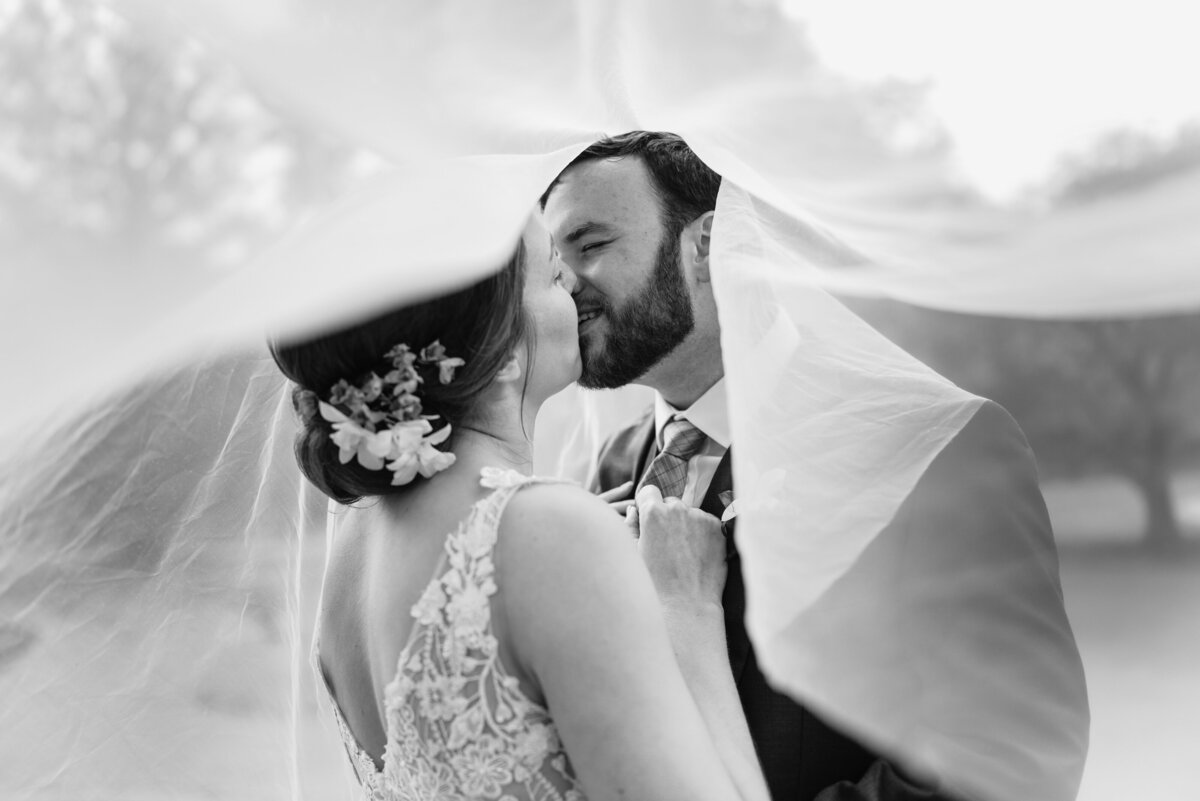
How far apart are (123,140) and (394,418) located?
0.62 m

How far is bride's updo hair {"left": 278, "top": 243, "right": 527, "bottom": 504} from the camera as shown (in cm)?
180

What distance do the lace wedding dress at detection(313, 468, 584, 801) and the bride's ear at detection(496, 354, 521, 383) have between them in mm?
217

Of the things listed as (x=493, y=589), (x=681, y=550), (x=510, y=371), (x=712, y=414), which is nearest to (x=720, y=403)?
(x=712, y=414)

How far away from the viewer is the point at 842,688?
173cm

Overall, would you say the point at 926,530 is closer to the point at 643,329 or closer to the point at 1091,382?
the point at 1091,382

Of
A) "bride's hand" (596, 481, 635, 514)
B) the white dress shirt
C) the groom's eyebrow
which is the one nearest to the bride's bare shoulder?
"bride's hand" (596, 481, 635, 514)

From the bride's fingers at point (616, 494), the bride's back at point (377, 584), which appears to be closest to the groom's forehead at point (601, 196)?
the bride's fingers at point (616, 494)

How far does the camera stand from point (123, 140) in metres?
1.44

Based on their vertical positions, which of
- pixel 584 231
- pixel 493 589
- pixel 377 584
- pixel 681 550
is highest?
pixel 584 231

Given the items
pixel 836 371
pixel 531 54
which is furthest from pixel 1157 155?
pixel 531 54

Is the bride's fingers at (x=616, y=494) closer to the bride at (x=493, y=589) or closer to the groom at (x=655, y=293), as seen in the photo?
the groom at (x=655, y=293)

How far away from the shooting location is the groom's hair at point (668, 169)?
2.85 m

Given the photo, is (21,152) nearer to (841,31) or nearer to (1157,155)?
(841,31)

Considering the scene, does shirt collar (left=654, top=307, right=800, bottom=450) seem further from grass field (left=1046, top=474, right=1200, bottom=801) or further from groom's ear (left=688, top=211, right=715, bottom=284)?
grass field (left=1046, top=474, right=1200, bottom=801)
